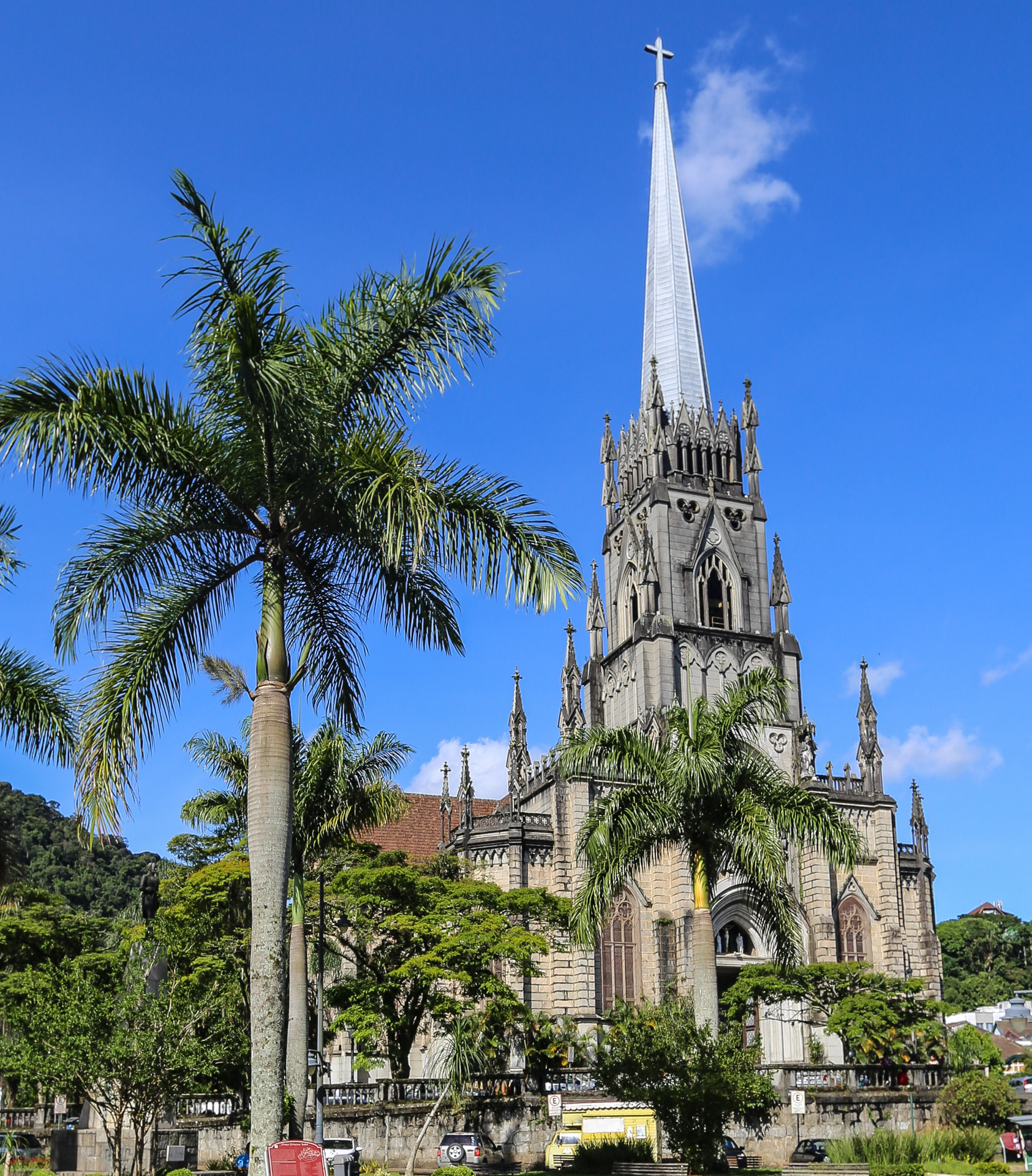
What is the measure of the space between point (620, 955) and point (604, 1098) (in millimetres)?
15949

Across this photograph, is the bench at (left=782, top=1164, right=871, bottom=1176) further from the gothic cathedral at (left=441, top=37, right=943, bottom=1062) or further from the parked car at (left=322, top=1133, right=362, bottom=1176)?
the gothic cathedral at (left=441, top=37, right=943, bottom=1062)

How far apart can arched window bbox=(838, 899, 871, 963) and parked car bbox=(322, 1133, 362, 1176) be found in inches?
1058

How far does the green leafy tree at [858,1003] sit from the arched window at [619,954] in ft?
18.2

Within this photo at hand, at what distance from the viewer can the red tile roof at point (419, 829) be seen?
6128cm

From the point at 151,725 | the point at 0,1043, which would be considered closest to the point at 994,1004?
the point at 0,1043

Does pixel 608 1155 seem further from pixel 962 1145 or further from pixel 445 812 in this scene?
pixel 445 812

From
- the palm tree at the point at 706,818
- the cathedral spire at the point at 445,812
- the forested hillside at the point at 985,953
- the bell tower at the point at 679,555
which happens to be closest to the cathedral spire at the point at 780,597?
the bell tower at the point at 679,555

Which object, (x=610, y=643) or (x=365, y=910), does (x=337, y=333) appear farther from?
(x=610, y=643)

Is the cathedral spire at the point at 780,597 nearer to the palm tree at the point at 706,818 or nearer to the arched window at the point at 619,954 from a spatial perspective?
the arched window at the point at 619,954

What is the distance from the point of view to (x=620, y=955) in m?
50.6

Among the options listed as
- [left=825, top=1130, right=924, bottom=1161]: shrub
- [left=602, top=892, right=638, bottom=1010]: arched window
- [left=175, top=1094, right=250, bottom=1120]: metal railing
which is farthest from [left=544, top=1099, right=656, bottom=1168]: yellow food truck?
[left=602, top=892, right=638, bottom=1010]: arched window

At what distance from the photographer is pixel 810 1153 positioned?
92.2 feet

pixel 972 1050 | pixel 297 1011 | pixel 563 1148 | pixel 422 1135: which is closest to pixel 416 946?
pixel 563 1148

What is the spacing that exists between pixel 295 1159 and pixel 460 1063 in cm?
1872
